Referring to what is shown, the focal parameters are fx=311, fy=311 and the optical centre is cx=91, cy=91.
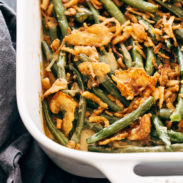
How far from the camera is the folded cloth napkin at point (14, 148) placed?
1.57 metres

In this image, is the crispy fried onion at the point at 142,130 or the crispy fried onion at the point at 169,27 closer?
the crispy fried onion at the point at 142,130

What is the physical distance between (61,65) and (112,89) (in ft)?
0.97

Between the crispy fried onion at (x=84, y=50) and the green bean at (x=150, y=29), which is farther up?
the green bean at (x=150, y=29)

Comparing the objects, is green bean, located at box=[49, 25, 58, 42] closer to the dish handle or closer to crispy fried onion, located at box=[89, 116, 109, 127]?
crispy fried onion, located at box=[89, 116, 109, 127]

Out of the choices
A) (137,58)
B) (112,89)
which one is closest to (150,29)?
(137,58)

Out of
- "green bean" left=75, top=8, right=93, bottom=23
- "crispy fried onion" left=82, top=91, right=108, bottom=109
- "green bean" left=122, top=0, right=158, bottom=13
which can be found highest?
"green bean" left=122, top=0, right=158, bottom=13

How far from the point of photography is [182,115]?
4.73 ft

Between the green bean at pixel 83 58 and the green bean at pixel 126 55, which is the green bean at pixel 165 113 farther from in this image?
the green bean at pixel 83 58

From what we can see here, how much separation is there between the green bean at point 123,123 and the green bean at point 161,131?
0.07 meters

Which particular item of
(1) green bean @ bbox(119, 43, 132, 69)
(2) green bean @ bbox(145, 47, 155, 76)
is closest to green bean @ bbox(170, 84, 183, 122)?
(2) green bean @ bbox(145, 47, 155, 76)

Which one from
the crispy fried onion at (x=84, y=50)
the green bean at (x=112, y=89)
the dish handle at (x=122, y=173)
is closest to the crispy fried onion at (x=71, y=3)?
the crispy fried onion at (x=84, y=50)

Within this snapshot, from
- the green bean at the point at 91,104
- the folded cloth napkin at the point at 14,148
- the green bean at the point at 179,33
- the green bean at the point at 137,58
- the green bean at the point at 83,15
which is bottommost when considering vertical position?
the folded cloth napkin at the point at 14,148

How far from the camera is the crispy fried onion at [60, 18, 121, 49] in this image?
5.44 ft

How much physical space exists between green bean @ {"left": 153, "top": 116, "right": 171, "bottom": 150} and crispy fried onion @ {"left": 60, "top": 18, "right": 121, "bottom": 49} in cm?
50
